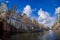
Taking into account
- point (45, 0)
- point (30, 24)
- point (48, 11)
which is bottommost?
point (30, 24)

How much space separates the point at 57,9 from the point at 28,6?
0.51 m

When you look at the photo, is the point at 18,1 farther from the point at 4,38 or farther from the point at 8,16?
the point at 4,38

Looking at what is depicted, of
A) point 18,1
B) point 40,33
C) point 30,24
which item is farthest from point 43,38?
point 18,1

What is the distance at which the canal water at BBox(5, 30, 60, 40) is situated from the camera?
3178 mm

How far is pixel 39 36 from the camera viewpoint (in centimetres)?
321

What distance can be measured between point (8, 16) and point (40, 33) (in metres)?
0.64

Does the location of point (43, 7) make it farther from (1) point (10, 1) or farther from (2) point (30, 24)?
(1) point (10, 1)

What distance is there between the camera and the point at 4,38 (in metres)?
3.17

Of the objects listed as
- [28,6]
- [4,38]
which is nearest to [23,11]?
[28,6]

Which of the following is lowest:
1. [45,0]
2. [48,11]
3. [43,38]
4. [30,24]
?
[43,38]

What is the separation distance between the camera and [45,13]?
3.21m

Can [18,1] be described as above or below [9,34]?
above

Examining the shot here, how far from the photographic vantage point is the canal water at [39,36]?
3178mm

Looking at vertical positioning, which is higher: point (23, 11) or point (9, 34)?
point (23, 11)
